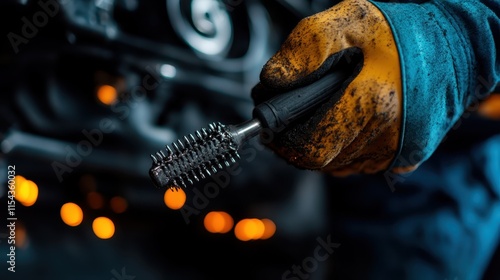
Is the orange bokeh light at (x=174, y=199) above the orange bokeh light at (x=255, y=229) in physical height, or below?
above

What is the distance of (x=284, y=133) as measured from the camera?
779mm

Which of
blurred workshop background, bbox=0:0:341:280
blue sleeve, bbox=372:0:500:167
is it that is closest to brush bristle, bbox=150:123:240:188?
blue sleeve, bbox=372:0:500:167

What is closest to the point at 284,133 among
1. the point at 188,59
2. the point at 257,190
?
the point at 188,59

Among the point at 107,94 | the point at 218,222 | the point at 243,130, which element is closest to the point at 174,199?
the point at 218,222

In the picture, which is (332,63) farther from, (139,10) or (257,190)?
(257,190)

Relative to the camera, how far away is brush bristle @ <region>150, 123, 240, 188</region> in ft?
2.22

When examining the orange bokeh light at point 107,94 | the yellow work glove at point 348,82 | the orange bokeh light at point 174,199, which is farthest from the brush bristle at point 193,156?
the orange bokeh light at point 174,199

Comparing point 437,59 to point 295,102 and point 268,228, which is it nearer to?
point 295,102

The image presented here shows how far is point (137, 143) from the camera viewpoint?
5.48 feet

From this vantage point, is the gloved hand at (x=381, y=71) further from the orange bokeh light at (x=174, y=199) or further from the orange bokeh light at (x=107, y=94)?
the orange bokeh light at (x=174, y=199)

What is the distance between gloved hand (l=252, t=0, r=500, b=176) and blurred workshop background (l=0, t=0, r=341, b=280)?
67 cm

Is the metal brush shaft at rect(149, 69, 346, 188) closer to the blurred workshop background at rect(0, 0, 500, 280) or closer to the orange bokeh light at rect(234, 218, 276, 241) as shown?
the blurred workshop background at rect(0, 0, 500, 280)

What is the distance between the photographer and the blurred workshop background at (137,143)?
1478 millimetres

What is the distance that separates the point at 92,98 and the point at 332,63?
110 centimetres
